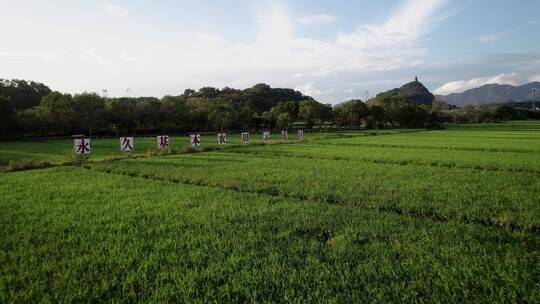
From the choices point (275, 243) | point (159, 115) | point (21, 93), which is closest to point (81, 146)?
point (275, 243)

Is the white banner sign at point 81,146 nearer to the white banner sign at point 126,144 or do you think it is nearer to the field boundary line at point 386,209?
the white banner sign at point 126,144

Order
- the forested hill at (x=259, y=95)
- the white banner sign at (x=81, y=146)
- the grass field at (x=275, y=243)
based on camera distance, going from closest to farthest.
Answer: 1. the grass field at (x=275, y=243)
2. the white banner sign at (x=81, y=146)
3. the forested hill at (x=259, y=95)

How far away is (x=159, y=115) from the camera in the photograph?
77125 mm

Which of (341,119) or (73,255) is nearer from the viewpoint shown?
(73,255)

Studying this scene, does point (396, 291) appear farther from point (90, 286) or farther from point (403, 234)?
point (90, 286)

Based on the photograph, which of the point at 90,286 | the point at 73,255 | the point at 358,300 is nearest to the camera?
the point at 358,300

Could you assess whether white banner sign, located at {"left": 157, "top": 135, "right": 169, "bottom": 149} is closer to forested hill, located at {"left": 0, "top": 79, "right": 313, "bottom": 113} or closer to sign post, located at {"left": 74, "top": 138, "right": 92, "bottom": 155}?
sign post, located at {"left": 74, "top": 138, "right": 92, "bottom": 155}

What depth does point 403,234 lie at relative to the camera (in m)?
6.64

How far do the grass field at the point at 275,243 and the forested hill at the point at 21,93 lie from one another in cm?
9246

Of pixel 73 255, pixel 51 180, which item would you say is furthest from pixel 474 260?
pixel 51 180

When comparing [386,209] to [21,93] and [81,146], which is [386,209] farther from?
[21,93]

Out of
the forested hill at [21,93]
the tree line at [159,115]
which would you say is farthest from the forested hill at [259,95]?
the forested hill at [21,93]

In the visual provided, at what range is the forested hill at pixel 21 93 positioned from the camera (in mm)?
83750

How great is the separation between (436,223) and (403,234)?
1.23m
